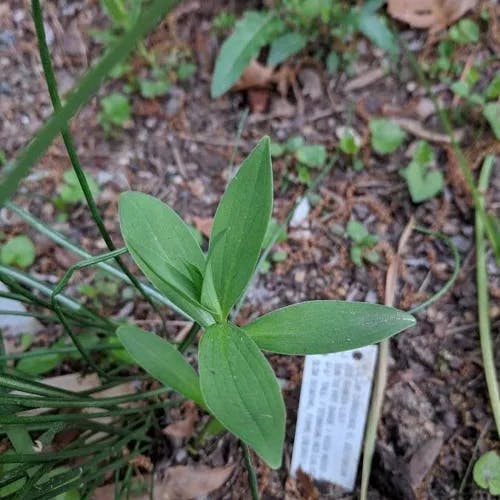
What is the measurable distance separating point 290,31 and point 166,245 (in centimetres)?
100

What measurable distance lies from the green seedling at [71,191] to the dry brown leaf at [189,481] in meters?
0.66

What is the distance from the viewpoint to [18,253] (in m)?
1.19

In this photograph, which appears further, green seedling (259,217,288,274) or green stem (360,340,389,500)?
green seedling (259,217,288,274)

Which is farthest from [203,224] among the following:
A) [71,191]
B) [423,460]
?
[423,460]

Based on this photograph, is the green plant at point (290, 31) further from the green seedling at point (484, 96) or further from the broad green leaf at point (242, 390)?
the broad green leaf at point (242, 390)

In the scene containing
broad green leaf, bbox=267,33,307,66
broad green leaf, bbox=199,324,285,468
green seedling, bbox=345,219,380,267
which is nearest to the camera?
broad green leaf, bbox=199,324,285,468

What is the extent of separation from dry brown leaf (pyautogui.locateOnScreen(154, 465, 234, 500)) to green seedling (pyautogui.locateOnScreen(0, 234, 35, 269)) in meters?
0.55

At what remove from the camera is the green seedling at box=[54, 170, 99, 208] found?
1.29m

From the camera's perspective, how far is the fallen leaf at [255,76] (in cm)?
141

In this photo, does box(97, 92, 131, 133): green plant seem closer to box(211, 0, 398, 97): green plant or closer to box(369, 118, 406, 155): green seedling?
box(211, 0, 398, 97): green plant

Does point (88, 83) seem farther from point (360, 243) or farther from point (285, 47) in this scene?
point (285, 47)

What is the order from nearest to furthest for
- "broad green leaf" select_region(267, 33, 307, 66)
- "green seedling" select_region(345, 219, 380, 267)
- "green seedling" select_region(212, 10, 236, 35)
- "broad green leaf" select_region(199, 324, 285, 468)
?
"broad green leaf" select_region(199, 324, 285, 468)
"green seedling" select_region(345, 219, 380, 267)
"broad green leaf" select_region(267, 33, 307, 66)
"green seedling" select_region(212, 10, 236, 35)

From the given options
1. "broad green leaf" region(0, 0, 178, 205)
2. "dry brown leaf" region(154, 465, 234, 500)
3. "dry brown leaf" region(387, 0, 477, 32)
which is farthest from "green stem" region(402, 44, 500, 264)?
"broad green leaf" region(0, 0, 178, 205)

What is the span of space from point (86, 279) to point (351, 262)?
57 centimetres
